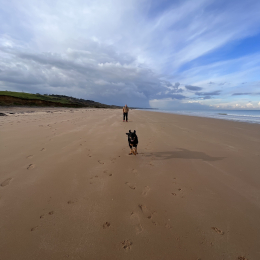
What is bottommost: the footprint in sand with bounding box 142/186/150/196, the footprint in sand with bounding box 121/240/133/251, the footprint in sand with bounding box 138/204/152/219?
the footprint in sand with bounding box 138/204/152/219

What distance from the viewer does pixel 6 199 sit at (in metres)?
2.73

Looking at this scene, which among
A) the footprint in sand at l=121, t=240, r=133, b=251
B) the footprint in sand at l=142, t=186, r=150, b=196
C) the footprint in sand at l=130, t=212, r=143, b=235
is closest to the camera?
the footprint in sand at l=121, t=240, r=133, b=251

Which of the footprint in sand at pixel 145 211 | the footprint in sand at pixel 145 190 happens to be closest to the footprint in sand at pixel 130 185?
the footprint in sand at pixel 145 190

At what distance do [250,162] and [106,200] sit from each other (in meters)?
5.16

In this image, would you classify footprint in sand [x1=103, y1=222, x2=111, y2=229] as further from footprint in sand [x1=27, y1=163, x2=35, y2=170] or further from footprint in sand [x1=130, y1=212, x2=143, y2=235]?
footprint in sand [x1=27, y1=163, x2=35, y2=170]

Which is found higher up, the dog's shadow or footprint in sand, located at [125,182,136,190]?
the dog's shadow

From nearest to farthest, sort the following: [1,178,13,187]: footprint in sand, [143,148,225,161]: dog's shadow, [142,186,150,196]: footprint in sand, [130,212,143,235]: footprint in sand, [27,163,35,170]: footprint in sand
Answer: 1. [130,212,143,235]: footprint in sand
2. [142,186,150,196]: footprint in sand
3. [1,178,13,187]: footprint in sand
4. [27,163,35,170]: footprint in sand
5. [143,148,225,161]: dog's shadow

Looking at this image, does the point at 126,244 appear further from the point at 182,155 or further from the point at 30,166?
the point at 182,155

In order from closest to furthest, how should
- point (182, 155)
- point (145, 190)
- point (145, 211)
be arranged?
point (145, 211)
point (145, 190)
point (182, 155)

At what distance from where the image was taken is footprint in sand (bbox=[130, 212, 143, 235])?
2.18 m

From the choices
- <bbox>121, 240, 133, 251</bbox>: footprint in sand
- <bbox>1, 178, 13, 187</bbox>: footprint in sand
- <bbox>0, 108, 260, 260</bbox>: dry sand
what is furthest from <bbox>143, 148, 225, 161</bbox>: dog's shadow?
<bbox>1, 178, 13, 187</bbox>: footprint in sand

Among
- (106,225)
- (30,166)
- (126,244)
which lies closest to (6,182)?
(30,166)

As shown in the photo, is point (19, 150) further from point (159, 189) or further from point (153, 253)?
point (153, 253)

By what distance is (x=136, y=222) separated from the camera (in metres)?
2.33
